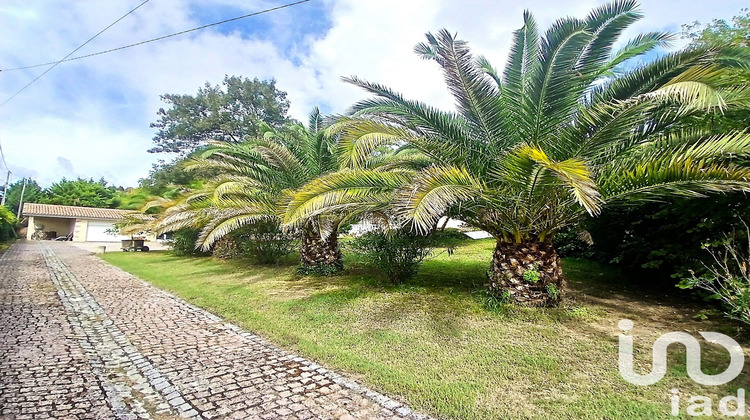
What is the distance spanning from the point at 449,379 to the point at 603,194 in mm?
3093

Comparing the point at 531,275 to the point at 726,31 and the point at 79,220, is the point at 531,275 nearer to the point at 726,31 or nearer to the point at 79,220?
→ the point at 726,31

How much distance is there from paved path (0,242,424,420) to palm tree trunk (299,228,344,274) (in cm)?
Answer: 359

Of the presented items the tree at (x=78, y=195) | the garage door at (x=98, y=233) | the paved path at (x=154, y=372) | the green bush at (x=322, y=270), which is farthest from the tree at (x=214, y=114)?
the paved path at (x=154, y=372)

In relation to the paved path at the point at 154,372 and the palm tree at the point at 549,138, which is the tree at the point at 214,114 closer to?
the paved path at the point at 154,372

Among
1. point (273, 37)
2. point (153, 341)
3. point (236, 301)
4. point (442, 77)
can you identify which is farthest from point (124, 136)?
point (442, 77)

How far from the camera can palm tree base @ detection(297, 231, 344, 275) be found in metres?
9.39

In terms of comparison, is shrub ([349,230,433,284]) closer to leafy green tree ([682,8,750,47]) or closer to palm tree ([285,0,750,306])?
palm tree ([285,0,750,306])

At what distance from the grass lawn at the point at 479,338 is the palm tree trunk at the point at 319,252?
4.06 ft

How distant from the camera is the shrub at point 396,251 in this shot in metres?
7.30

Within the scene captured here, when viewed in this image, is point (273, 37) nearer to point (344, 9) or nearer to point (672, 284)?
point (344, 9)

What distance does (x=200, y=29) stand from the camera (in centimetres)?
710

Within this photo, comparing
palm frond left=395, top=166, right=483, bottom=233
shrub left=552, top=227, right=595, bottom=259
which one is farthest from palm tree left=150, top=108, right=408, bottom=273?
shrub left=552, top=227, right=595, bottom=259

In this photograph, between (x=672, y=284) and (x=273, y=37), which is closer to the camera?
(x=672, y=284)

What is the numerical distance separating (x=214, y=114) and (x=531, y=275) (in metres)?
28.9
